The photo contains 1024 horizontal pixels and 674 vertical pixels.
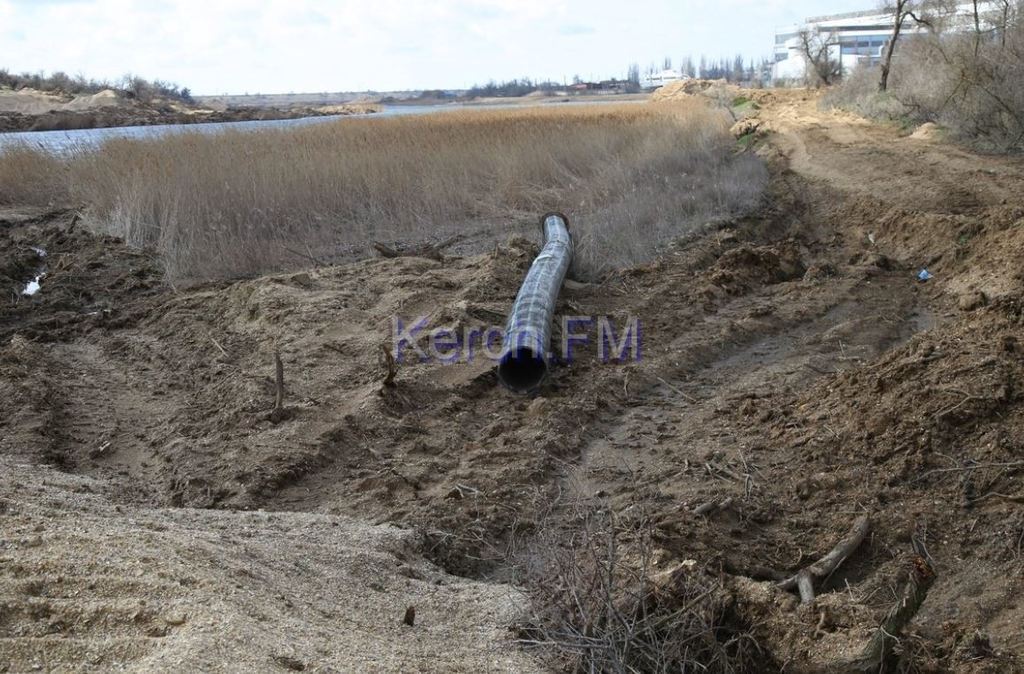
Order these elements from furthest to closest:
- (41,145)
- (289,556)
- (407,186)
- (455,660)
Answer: (41,145) < (407,186) < (289,556) < (455,660)

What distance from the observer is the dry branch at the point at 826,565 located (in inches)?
166

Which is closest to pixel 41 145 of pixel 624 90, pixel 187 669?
pixel 187 669

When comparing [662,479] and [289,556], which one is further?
[662,479]

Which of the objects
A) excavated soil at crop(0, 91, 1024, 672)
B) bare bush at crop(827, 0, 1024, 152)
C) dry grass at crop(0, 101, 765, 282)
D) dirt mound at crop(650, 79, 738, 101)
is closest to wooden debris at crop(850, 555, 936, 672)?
excavated soil at crop(0, 91, 1024, 672)

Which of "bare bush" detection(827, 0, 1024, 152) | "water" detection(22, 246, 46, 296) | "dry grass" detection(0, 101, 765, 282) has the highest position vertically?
"bare bush" detection(827, 0, 1024, 152)

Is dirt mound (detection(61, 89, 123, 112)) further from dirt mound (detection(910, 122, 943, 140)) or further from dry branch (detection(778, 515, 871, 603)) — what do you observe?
dry branch (detection(778, 515, 871, 603))

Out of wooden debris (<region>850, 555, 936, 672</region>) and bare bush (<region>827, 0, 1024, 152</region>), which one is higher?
bare bush (<region>827, 0, 1024, 152</region>)

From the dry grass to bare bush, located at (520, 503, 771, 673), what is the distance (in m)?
7.09

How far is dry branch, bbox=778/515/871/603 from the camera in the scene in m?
4.23

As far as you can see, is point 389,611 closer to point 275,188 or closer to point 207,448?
point 207,448

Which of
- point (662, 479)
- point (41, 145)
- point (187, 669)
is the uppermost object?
point (41, 145)

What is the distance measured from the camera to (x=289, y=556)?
4.37 m

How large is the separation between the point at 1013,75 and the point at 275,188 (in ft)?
48.2

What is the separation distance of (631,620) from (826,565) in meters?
1.34
